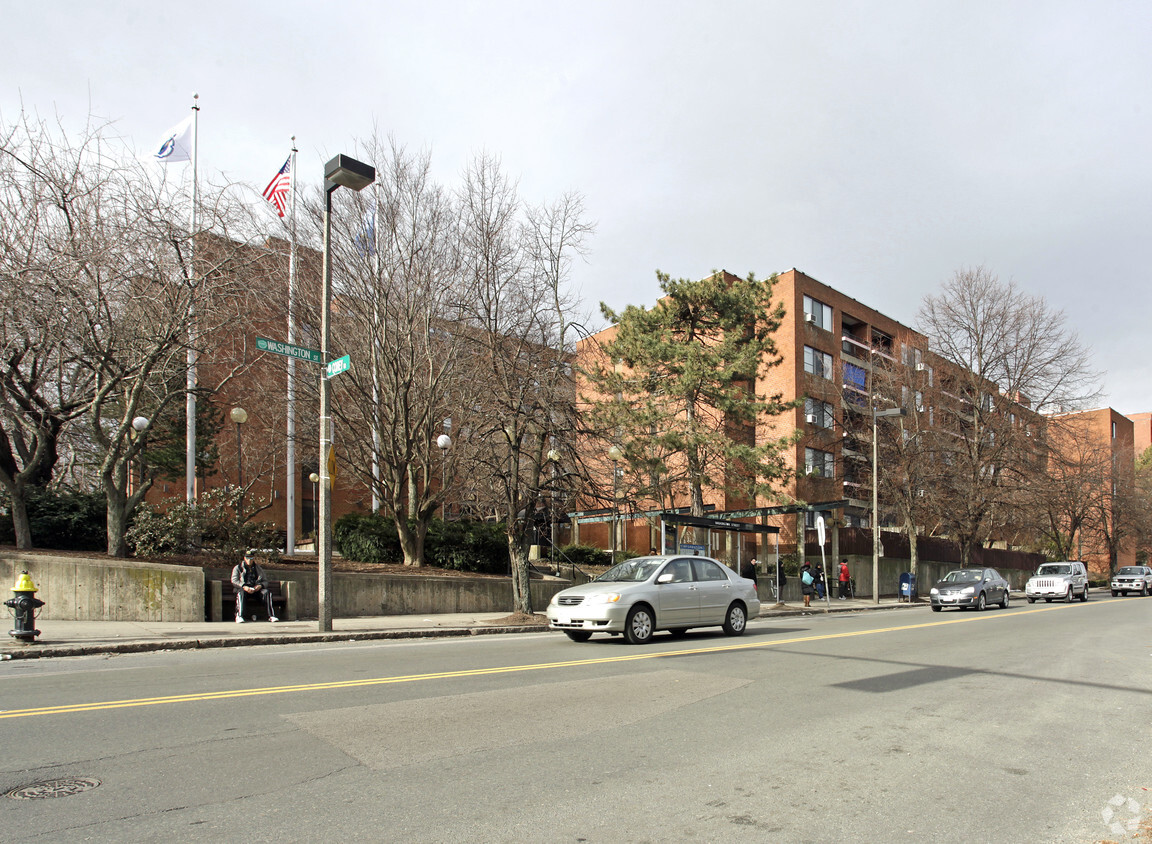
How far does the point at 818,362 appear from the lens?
5000 cm

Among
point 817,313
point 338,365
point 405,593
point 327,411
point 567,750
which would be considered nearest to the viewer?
point 567,750

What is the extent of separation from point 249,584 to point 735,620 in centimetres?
987

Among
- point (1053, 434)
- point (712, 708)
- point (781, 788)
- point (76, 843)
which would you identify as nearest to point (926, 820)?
point (781, 788)

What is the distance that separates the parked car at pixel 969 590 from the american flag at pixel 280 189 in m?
23.3

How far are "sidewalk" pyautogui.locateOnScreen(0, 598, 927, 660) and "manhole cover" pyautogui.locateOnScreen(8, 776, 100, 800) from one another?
7488 millimetres

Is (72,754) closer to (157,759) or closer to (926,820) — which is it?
(157,759)

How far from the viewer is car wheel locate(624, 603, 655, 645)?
13.2 m

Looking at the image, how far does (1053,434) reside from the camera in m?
47.4

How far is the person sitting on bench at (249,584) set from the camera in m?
16.5

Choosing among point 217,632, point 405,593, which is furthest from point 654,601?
point 405,593

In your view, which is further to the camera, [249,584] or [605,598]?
[249,584]

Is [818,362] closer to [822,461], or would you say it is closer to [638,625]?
[822,461]

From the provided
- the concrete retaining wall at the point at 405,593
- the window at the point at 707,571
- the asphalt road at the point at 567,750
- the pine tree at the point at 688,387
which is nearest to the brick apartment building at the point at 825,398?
the pine tree at the point at 688,387

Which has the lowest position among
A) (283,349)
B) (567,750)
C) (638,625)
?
(638,625)
